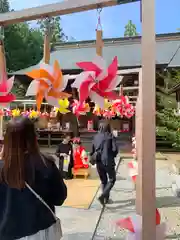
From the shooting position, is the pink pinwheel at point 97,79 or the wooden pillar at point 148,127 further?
the pink pinwheel at point 97,79

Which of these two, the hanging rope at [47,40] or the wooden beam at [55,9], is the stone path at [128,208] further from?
the wooden beam at [55,9]

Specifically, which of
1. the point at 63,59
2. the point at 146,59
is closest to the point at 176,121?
the point at 146,59

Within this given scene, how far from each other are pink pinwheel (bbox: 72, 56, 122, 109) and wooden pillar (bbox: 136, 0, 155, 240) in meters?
0.24

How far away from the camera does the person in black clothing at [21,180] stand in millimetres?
1456

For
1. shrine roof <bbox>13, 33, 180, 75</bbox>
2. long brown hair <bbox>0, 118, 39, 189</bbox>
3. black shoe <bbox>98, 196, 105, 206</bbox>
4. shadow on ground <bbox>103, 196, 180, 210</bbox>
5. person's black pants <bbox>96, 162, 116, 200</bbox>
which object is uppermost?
shrine roof <bbox>13, 33, 180, 75</bbox>

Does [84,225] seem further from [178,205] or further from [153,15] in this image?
[153,15]

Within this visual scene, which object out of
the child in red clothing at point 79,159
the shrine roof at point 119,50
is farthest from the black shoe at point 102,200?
the shrine roof at point 119,50

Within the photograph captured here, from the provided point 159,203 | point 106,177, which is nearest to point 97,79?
point 106,177

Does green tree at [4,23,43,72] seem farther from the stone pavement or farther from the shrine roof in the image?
the stone pavement

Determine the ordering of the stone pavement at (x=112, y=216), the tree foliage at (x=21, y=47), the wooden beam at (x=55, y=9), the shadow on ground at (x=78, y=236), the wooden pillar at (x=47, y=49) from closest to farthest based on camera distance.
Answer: the wooden beam at (x=55, y=9) < the wooden pillar at (x=47, y=49) < the shadow on ground at (x=78, y=236) < the stone pavement at (x=112, y=216) < the tree foliage at (x=21, y=47)

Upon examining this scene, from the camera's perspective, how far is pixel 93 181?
236 inches

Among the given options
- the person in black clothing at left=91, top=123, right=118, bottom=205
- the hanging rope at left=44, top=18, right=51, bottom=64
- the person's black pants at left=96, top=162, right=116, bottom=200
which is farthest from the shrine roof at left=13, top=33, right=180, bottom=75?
the hanging rope at left=44, top=18, right=51, bottom=64

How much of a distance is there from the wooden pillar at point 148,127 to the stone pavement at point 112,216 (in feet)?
7.12

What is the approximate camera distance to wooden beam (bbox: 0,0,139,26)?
1403 mm
